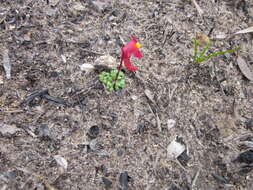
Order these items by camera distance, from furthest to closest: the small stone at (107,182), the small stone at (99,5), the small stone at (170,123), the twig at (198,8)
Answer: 1. the twig at (198,8)
2. the small stone at (99,5)
3. the small stone at (170,123)
4. the small stone at (107,182)

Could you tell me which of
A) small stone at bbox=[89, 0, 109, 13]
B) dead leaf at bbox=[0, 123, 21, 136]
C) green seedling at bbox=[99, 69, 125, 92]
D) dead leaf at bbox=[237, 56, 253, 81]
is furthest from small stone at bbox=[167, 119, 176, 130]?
small stone at bbox=[89, 0, 109, 13]

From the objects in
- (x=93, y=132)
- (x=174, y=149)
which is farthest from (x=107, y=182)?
(x=174, y=149)

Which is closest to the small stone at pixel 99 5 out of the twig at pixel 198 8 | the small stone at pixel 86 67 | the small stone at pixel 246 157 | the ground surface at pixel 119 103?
the ground surface at pixel 119 103

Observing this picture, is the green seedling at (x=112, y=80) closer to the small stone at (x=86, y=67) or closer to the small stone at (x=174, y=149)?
the small stone at (x=86, y=67)

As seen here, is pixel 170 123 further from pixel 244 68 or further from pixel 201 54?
pixel 244 68

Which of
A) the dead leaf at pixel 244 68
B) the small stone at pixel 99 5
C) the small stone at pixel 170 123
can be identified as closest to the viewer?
the small stone at pixel 170 123

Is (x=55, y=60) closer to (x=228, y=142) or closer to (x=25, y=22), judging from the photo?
(x=25, y=22)
